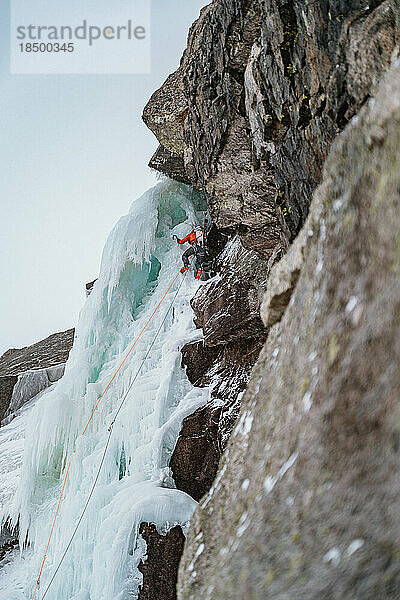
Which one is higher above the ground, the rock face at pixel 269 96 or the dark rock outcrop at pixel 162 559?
the rock face at pixel 269 96

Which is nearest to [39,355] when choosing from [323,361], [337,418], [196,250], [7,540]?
[7,540]

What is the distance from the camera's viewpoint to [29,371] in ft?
40.4

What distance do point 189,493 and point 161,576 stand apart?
973mm

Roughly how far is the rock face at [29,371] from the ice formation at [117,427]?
3.36 m

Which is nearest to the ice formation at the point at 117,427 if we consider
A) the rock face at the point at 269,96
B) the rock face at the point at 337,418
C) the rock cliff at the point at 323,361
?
the rock face at the point at 269,96

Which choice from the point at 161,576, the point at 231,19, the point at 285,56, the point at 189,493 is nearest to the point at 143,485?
the point at 189,493

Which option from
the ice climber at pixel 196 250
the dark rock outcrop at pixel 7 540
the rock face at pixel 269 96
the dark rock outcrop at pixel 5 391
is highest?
the rock face at pixel 269 96

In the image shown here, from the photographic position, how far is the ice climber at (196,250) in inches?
347

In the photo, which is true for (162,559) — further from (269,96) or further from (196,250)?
(269,96)

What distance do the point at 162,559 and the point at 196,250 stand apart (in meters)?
4.71

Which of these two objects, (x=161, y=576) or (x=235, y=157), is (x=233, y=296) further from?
(x=161, y=576)

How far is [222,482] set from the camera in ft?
9.08

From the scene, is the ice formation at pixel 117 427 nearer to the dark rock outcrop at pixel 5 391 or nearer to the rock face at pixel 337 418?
the dark rock outcrop at pixel 5 391

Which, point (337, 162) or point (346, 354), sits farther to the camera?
point (337, 162)
